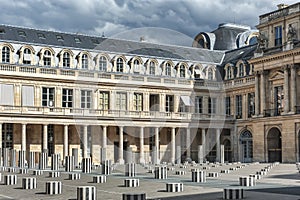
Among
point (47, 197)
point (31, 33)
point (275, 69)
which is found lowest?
point (47, 197)

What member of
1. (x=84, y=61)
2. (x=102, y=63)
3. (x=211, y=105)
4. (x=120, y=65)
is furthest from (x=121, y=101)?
(x=211, y=105)

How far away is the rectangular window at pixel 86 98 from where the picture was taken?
61844mm

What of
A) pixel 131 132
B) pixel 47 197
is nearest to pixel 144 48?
pixel 131 132

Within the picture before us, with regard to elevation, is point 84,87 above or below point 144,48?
below

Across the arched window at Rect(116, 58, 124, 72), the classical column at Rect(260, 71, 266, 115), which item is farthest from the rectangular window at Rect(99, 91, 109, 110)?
the classical column at Rect(260, 71, 266, 115)

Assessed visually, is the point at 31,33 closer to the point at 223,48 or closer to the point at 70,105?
the point at 70,105

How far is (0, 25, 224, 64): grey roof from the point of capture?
60000 millimetres

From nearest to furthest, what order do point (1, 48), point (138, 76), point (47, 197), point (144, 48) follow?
point (47, 197), point (1, 48), point (138, 76), point (144, 48)

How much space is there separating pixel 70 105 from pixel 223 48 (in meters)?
29.1

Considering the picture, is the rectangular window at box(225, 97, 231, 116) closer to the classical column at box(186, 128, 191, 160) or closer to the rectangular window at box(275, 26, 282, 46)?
the classical column at box(186, 128, 191, 160)

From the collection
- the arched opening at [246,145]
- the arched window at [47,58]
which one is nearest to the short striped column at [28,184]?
the arched window at [47,58]

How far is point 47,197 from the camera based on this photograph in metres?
20.7

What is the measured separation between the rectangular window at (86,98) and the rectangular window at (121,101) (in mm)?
3536

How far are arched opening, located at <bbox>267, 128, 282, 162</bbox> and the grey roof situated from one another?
16.5m
